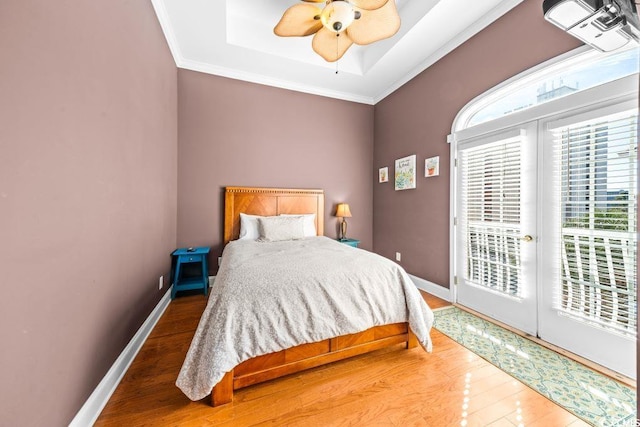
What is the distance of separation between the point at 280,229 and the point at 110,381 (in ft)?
6.53

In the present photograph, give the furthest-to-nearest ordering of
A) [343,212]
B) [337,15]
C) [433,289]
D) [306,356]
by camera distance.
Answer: [343,212], [433,289], [337,15], [306,356]

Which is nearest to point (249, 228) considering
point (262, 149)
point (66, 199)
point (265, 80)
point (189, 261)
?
point (189, 261)

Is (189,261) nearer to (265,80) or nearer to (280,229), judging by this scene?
(280,229)

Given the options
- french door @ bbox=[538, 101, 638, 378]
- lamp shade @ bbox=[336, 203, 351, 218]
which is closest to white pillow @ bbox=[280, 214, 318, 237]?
lamp shade @ bbox=[336, 203, 351, 218]

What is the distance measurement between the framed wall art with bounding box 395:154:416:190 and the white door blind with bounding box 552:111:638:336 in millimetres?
1514

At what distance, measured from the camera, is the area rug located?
1.31 m

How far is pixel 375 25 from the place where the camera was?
205 centimetres

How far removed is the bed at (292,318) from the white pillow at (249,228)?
1.07m

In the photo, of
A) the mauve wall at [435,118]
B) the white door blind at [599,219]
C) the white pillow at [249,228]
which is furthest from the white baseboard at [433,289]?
the white pillow at [249,228]

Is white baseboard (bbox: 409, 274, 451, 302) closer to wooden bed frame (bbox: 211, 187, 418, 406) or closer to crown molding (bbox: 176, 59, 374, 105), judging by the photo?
wooden bed frame (bbox: 211, 187, 418, 406)

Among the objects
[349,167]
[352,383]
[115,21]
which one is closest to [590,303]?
[352,383]

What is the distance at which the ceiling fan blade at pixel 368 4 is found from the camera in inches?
68.1

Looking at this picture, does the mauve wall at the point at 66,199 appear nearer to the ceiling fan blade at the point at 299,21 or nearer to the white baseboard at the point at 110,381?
the white baseboard at the point at 110,381

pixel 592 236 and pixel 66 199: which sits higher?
pixel 66 199
